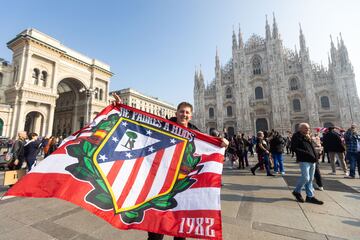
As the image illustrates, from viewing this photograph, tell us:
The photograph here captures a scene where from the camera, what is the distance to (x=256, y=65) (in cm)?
3859

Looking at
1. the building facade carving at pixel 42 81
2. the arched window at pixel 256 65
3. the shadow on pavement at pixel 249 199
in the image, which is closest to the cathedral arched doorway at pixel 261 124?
the arched window at pixel 256 65

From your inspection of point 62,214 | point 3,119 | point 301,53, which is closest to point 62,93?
point 3,119

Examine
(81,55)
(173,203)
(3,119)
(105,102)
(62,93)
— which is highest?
(81,55)

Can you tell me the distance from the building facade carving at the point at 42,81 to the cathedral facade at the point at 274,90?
2242cm

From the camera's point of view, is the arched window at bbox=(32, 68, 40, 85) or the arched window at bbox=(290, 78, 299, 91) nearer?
the arched window at bbox=(32, 68, 40, 85)

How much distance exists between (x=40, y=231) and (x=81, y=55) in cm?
3456

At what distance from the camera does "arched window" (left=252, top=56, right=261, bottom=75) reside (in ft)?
125

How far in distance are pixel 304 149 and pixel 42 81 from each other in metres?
31.0

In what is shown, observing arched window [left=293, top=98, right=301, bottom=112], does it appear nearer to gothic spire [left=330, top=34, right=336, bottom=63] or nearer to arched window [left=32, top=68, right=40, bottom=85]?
gothic spire [left=330, top=34, right=336, bottom=63]

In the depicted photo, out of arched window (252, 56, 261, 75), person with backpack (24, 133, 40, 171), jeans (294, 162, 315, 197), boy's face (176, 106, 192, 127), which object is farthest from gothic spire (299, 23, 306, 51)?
person with backpack (24, 133, 40, 171)

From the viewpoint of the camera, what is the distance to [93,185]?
6.10 ft

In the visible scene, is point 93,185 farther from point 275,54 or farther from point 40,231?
point 275,54

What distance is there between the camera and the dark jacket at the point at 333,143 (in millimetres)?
6904

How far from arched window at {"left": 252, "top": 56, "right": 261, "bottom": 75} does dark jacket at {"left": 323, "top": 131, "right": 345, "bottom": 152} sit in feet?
111
